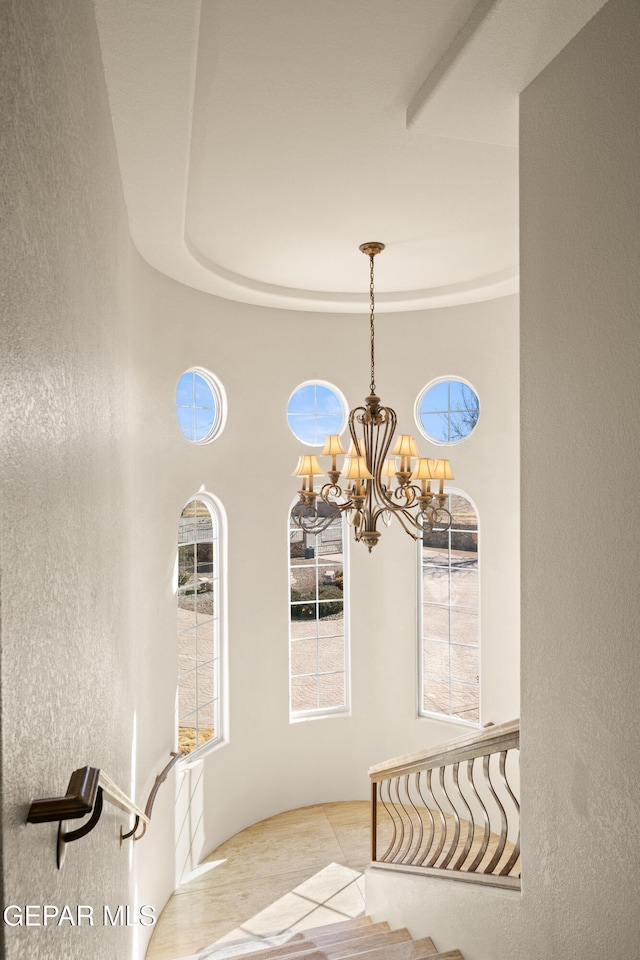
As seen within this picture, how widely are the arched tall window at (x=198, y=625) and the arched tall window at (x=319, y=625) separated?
0.83 metres

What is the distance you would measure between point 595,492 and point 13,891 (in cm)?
171

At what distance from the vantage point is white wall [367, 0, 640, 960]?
1820 millimetres

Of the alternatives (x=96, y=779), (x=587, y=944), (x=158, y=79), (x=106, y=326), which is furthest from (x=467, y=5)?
(x=587, y=944)

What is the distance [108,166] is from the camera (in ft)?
8.08

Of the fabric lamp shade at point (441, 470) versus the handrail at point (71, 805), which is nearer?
the handrail at point (71, 805)

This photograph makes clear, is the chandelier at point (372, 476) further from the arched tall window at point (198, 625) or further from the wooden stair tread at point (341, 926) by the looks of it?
the wooden stair tread at point (341, 926)

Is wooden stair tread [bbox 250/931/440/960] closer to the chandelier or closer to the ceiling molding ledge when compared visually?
the chandelier

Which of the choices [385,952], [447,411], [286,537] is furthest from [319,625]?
[385,952]

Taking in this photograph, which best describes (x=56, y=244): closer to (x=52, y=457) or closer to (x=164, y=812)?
(x=52, y=457)

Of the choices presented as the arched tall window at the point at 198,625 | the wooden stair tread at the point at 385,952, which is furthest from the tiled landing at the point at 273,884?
the wooden stair tread at the point at 385,952

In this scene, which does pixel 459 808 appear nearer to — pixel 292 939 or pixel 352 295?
pixel 292 939

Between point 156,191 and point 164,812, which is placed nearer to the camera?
point 156,191

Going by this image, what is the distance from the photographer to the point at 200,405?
5.49 meters

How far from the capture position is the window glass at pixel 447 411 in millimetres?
5953
